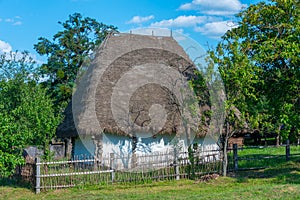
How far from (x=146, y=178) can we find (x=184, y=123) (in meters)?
Result: 3.35

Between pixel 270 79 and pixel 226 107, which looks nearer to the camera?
pixel 226 107

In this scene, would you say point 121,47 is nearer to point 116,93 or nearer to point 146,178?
point 116,93

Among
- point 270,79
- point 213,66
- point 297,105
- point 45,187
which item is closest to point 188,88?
point 213,66

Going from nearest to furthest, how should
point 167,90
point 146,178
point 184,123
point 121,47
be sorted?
point 146,178 < point 184,123 < point 167,90 < point 121,47

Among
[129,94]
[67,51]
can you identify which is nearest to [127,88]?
[129,94]

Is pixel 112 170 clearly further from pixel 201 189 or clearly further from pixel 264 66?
pixel 264 66

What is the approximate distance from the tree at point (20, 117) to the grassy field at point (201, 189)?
1.21 meters

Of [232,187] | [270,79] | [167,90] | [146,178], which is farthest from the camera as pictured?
[167,90]

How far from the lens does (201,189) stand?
11664 mm

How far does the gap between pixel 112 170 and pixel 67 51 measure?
18190mm

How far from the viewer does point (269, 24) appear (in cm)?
1359

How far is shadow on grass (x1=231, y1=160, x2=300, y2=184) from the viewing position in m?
12.7

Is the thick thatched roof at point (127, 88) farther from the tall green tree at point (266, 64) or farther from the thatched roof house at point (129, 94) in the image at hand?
the tall green tree at point (266, 64)

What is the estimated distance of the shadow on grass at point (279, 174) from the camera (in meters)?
12.7
